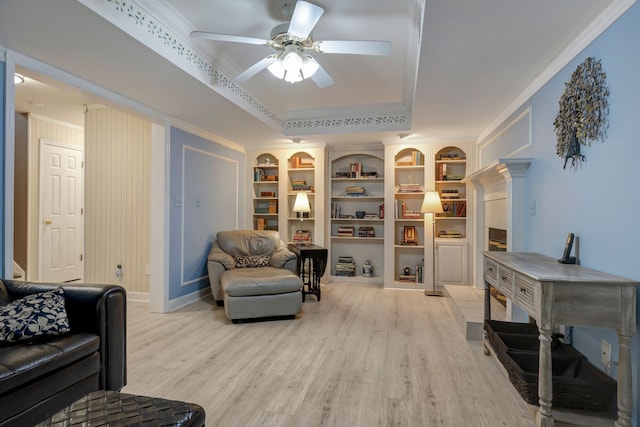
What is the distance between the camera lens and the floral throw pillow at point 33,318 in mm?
1677

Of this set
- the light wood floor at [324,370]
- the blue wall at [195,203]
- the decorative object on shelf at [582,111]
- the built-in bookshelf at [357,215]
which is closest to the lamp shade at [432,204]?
the built-in bookshelf at [357,215]

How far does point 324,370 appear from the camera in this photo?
7.92ft

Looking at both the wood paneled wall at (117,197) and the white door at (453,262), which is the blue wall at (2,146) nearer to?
the wood paneled wall at (117,197)

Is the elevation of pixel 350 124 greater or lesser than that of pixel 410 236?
greater

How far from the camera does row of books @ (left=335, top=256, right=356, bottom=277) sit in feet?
18.2

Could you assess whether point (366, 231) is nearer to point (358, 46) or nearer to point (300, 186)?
point (300, 186)

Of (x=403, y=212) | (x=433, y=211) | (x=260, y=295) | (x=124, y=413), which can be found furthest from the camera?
(x=403, y=212)

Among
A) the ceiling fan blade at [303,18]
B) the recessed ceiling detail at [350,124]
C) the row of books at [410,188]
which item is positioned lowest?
the row of books at [410,188]

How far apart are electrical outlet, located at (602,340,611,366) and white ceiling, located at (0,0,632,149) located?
5.91 feet

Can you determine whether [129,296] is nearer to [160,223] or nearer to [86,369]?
[160,223]

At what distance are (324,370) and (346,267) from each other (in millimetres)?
3177

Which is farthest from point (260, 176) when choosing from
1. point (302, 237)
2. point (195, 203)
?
point (195, 203)

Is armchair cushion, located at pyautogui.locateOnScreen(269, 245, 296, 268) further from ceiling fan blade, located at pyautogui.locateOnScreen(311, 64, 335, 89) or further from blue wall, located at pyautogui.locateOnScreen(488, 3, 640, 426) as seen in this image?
blue wall, located at pyautogui.locateOnScreen(488, 3, 640, 426)

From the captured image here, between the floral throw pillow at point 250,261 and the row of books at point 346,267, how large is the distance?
65.4 inches
